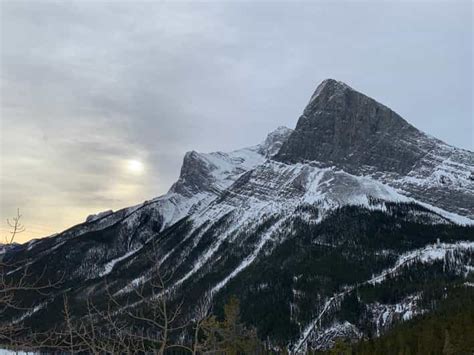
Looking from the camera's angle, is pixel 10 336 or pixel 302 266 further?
pixel 302 266

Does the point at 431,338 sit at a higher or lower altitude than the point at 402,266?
lower

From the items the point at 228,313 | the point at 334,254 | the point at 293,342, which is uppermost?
the point at 334,254

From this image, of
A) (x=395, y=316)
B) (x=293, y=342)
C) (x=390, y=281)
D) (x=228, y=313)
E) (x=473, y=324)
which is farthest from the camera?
(x=390, y=281)

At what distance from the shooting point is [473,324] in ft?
313

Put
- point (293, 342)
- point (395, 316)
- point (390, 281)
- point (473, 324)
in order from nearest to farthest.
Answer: point (473, 324) < point (395, 316) < point (293, 342) < point (390, 281)

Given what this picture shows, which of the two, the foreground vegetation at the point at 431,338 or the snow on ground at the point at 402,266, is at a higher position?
the snow on ground at the point at 402,266

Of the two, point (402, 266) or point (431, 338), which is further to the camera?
point (402, 266)

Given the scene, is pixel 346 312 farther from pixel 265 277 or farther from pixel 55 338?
pixel 55 338

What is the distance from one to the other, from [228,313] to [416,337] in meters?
40.7


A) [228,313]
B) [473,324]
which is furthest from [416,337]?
[228,313]

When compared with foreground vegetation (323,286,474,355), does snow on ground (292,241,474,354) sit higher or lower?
higher

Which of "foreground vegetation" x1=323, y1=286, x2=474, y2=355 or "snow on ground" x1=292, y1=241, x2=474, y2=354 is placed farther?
"snow on ground" x1=292, y1=241, x2=474, y2=354

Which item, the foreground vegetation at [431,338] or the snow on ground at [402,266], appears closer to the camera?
the foreground vegetation at [431,338]

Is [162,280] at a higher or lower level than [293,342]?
higher
